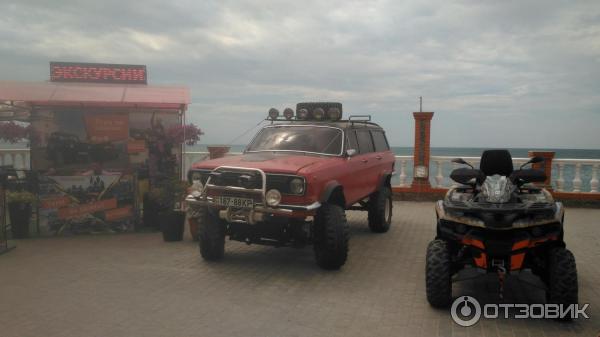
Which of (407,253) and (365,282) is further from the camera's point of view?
(407,253)

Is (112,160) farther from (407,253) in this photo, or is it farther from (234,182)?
(407,253)

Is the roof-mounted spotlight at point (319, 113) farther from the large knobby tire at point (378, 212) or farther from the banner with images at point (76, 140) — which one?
the banner with images at point (76, 140)

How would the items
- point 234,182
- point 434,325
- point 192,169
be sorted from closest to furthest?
1. point 434,325
2. point 234,182
3. point 192,169

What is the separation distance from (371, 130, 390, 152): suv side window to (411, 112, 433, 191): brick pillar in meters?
3.69

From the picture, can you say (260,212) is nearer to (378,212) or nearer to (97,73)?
(378,212)

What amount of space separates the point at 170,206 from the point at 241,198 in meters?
3.11

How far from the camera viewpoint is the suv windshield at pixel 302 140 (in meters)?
7.25

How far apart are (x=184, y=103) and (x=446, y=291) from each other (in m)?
6.44

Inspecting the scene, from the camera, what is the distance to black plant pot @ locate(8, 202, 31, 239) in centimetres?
839

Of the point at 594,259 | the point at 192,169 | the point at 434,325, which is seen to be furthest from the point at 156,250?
the point at 594,259

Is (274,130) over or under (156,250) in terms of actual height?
over

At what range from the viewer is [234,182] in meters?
6.24

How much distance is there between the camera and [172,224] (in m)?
8.16
